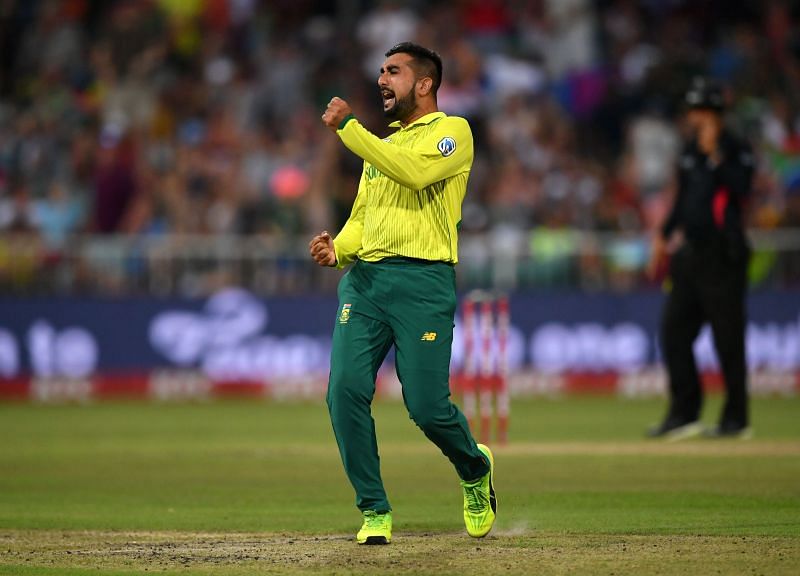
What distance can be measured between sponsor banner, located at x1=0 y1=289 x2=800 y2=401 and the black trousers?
21.5 ft

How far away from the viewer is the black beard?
26.9 feet

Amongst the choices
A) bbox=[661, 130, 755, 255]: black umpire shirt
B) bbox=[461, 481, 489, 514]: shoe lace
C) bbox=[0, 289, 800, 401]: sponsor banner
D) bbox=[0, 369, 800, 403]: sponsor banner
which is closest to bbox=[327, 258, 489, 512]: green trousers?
bbox=[461, 481, 489, 514]: shoe lace

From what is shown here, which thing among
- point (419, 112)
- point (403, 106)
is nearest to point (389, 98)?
point (403, 106)

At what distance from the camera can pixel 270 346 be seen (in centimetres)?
2172

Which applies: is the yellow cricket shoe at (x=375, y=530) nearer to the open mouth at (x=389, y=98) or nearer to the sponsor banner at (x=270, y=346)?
the open mouth at (x=389, y=98)

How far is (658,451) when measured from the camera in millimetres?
13602

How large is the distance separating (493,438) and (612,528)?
6522 millimetres

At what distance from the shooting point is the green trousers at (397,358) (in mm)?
7984

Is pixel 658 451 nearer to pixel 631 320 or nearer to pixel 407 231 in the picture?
pixel 407 231

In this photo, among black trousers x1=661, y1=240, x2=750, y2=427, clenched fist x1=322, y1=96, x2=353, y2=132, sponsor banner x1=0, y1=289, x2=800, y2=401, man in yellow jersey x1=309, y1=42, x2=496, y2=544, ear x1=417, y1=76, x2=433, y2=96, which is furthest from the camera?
sponsor banner x1=0, y1=289, x2=800, y2=401

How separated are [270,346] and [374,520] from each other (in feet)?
45.2

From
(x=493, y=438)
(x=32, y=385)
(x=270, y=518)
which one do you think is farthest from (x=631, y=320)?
(x=270, y=518)

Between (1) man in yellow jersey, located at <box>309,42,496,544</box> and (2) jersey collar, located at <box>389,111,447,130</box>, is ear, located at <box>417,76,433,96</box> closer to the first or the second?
(1) man in yellow jersey, located at <box>309,42,496,544</box>

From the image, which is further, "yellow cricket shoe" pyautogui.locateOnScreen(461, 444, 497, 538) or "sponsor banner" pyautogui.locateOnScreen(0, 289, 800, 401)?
"sponsor banner" pyautogui.locateOnScreen(0, 289, 800, 401)
